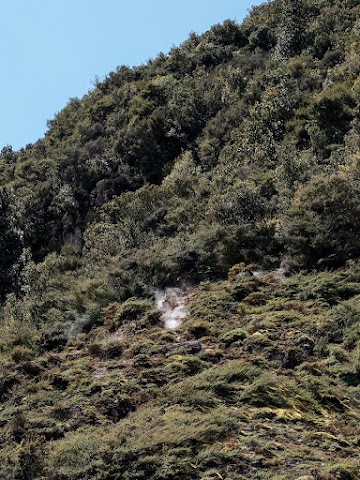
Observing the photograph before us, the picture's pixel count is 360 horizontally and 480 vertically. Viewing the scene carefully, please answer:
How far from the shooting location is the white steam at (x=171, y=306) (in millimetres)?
24234

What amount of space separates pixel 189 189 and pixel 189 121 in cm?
1579

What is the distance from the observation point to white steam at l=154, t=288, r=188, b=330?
24.2 m

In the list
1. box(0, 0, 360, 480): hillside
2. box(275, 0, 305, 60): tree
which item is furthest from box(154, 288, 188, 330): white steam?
box(275, 0, 305, 60): tree

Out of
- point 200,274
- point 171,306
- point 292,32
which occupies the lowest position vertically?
point 171,306

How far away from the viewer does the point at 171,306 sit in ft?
85.1

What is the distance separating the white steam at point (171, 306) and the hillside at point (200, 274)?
14 cm

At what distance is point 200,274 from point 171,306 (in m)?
3.46

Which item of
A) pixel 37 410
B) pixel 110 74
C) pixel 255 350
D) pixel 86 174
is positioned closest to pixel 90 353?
pixel 37 410

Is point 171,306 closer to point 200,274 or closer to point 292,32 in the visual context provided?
point 200,274

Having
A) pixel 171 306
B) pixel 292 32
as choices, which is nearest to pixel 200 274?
pixel 171 306

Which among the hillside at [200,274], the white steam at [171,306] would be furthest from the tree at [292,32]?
the white steam at [171,306]

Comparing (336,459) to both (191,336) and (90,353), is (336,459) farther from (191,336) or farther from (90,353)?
(90,353)

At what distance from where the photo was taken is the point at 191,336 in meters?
21.5

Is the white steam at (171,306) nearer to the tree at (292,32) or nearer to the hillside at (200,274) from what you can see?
the hillside at (200,274)
